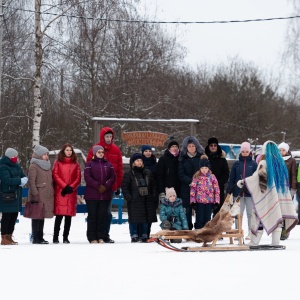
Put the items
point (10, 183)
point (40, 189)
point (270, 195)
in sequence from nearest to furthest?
point (270, 195)
point (10, 183)
point (40, 189)

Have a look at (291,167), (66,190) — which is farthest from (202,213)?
(291,167)

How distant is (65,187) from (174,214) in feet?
5.75

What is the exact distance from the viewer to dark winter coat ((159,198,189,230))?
15.1 metres

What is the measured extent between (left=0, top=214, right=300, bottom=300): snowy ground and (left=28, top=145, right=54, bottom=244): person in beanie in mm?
1601

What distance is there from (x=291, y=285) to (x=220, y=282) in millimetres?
648

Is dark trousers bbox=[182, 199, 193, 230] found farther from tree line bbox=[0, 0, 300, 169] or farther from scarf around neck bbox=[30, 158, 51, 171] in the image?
tree line bbox=[0, 0, 300, 169]

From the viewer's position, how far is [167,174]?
15.7 metres

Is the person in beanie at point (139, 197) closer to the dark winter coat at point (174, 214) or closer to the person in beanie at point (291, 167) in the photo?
the dark winter coat at point (174, 214)

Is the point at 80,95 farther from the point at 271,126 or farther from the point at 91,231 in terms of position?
the point at 91,231

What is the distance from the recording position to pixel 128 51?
1671 inches

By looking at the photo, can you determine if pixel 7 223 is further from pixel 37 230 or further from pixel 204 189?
pixel 204 189

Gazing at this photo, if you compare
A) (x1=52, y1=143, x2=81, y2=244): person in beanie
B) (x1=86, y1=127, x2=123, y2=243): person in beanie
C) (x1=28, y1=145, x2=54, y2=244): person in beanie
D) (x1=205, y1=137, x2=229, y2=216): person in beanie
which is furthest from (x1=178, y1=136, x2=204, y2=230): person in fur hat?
(x1=28, y1=145, x2=54, y2=244): person in beanie

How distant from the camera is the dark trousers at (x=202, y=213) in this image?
15358 millimetres

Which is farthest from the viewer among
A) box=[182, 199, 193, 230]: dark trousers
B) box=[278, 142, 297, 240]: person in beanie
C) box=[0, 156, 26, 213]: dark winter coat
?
box=[278, 142, 297, 240]: person in beanie
